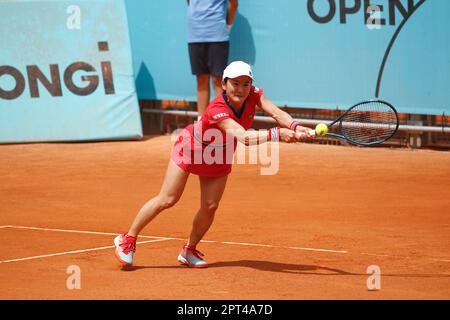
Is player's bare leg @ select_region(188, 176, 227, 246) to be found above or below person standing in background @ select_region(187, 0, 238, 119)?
below

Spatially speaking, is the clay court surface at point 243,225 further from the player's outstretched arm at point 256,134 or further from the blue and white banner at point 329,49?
the player's outstretched arm at point 256,134

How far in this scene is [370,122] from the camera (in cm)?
788

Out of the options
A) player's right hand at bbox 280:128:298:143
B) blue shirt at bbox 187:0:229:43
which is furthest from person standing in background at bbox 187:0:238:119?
player's right hand at bbox 280:128:298:143

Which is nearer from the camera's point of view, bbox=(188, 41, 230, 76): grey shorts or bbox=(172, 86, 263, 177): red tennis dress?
bbox=(172, 86, 263, 177): red tennis dress

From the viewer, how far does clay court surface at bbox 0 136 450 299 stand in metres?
6.68

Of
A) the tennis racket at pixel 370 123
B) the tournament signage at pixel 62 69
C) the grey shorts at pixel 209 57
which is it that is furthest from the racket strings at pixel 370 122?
the tournament signage at pixel 62 69

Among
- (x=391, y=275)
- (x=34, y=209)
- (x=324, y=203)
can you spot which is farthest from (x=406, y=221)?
(x=34, y=209)

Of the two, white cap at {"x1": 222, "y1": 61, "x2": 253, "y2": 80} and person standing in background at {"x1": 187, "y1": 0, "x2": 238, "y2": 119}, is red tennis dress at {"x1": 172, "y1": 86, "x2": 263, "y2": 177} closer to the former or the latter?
white cap at {"x1": 222, "y1": 61, "x2": 253, "y2": 80}

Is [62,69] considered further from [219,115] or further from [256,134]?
[256,134]

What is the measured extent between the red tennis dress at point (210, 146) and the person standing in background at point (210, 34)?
6128 mm

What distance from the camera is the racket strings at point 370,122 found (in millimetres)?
7809

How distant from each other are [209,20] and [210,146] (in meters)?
→ 6.36

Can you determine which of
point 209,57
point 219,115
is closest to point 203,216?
point 219,115

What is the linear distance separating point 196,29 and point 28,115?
2.63 m
